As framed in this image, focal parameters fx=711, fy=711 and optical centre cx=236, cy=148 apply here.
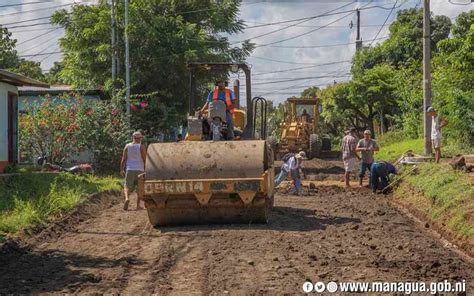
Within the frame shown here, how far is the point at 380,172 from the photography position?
18.4m

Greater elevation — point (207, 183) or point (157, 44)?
point (157, 44)

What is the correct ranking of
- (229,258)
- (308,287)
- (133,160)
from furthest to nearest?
(133,160) < (229,258) < (308,287)

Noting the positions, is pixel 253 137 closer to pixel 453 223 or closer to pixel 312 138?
pixel 453 223

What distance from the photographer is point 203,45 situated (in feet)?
99.8

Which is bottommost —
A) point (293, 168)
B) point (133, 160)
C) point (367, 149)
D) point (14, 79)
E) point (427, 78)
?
point (293, 168)

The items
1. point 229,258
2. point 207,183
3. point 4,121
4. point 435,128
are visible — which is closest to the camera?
point 229,258

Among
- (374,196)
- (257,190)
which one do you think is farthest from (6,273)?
(374,196)

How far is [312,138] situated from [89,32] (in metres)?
11.1

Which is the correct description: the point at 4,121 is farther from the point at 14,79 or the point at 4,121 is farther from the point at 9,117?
the point at 14,79

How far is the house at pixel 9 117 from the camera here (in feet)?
65.2

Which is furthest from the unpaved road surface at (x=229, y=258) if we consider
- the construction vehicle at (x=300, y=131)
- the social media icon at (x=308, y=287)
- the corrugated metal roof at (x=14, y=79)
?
the construction vehicle at (x=300, y=131)

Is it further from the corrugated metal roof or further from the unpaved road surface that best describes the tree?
the unpaved road surface

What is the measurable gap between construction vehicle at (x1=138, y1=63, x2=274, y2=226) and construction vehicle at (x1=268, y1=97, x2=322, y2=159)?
19.6 metres

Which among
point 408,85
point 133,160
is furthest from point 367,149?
point 408,85
